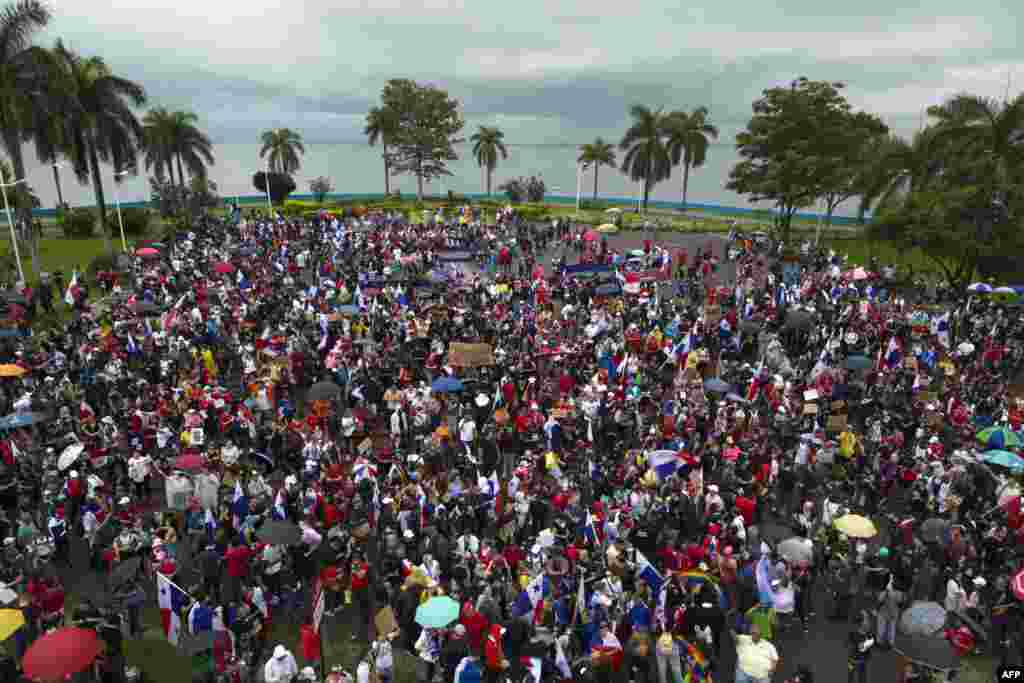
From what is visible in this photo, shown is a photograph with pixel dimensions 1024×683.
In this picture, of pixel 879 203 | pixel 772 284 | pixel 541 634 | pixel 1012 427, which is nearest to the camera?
pixel 541 634

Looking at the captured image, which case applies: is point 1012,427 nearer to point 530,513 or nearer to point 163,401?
point 530,513

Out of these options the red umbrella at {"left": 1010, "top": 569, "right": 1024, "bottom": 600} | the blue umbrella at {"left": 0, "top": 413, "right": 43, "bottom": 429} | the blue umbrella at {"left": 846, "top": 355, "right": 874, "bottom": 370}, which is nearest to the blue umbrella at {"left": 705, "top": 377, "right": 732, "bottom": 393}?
the blue umbrella at {"left": 846, "top": 355, "right": 874, "bottom": 370}

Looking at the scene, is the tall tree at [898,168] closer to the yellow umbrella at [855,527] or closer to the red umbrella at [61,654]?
the yellow umbrella at [855,527]

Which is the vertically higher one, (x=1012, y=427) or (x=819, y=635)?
(x=1012, y=427)

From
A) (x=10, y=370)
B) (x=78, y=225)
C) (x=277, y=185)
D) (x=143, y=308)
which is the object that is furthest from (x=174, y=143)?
(x=10, y=370)

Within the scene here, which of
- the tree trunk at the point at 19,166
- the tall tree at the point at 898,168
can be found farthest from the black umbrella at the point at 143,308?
the tall tree at the point at 898,168

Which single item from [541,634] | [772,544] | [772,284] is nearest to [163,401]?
[541,634]
